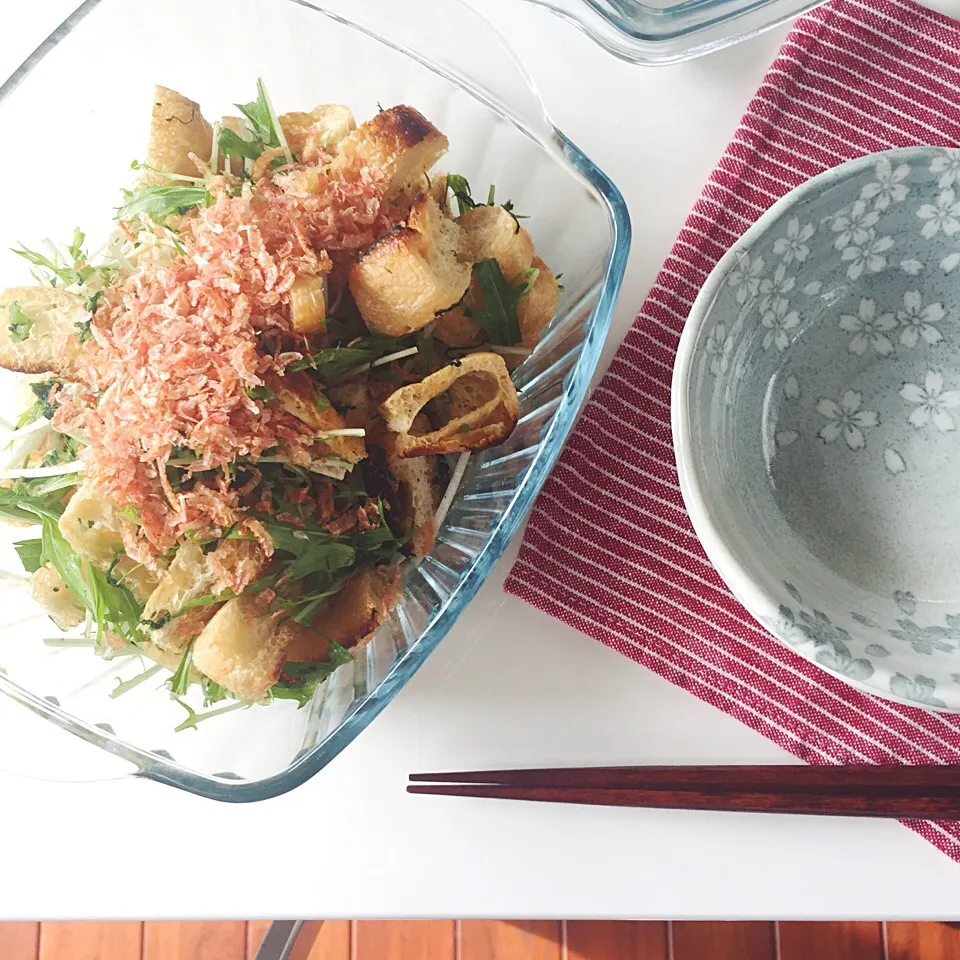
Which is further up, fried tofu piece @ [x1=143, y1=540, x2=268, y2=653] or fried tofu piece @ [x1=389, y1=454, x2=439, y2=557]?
fried tofu piece @ [x1=389, y1=454, x2=439, y2=557]

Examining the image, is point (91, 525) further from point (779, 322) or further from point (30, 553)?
point (779, 322)

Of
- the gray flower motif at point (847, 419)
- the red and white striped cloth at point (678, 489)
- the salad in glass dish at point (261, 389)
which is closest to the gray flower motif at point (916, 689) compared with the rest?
the red and white striped cloth at point (678, 489)

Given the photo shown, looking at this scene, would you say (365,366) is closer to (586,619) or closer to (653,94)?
(586,619)

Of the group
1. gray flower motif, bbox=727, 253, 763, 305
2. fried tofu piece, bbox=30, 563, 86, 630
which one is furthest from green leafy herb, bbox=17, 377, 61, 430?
gray flower motif, bbox=727, 253, 763, 305

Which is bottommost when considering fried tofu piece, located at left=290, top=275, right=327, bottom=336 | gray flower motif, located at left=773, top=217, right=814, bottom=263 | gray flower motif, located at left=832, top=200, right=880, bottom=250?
fried tofu piece, located at left=290, top=275, right=327, bottom=336

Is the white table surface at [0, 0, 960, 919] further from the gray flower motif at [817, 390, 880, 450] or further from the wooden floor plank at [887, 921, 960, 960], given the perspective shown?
the wooden floor plank at [887, 921, 960, 960]

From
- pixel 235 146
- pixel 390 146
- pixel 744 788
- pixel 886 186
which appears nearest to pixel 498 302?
pixel 390 146
